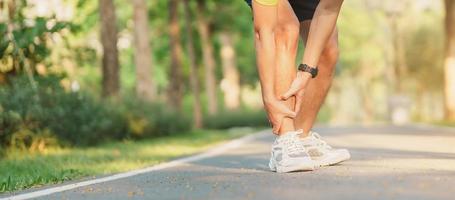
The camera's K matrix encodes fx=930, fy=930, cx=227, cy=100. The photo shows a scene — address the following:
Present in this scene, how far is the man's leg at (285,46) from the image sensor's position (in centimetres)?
643

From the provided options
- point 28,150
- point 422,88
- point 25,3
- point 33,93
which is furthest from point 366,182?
point 422,88

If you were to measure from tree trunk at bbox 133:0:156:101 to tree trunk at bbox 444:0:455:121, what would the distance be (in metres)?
9.74

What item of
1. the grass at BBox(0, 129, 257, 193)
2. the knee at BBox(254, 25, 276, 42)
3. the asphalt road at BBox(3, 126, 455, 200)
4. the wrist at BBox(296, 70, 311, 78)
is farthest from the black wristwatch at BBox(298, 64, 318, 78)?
the grass at BBox(0, 129, 257, 193)

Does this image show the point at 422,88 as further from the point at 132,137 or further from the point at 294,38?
the point at 294,38

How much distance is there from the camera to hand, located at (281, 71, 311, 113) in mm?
6352

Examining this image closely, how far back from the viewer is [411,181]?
4.91 meters

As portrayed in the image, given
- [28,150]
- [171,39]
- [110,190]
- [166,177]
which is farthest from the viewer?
[171,39]

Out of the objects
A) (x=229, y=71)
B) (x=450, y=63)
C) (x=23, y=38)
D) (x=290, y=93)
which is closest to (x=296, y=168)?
(x=290, y=93)

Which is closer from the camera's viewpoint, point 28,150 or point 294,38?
point 294,38

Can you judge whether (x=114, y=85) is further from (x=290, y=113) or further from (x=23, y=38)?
(x=290, y=113)

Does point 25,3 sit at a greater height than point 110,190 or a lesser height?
greater

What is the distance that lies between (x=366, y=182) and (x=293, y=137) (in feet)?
4.43

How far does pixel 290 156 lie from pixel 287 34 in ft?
3.13

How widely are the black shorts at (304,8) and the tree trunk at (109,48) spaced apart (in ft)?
40.2
